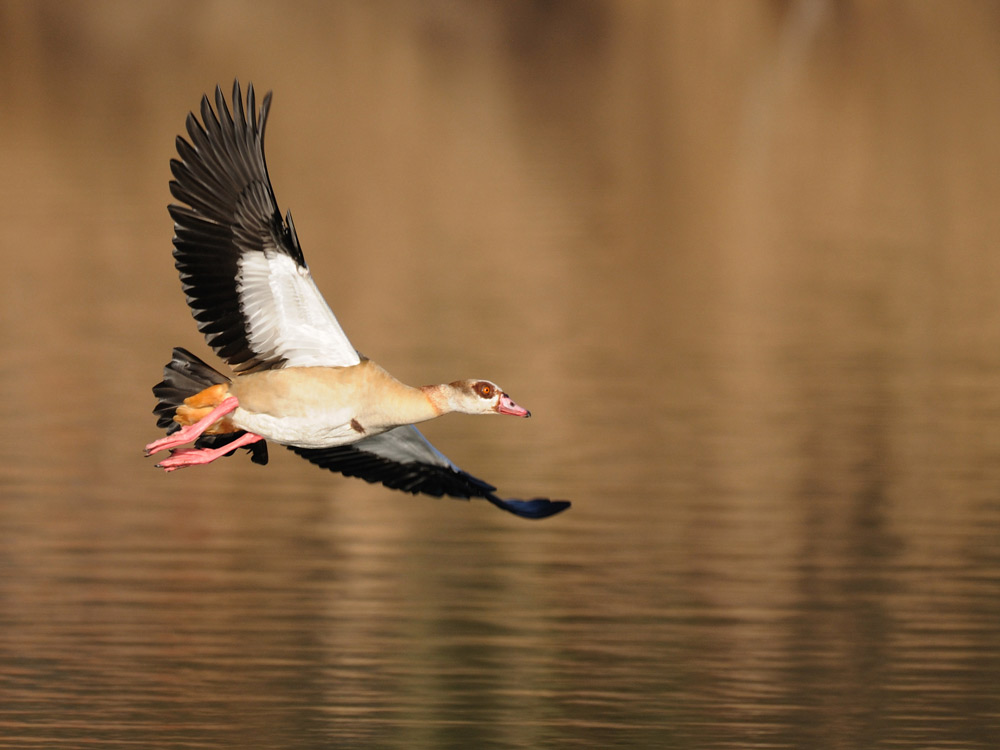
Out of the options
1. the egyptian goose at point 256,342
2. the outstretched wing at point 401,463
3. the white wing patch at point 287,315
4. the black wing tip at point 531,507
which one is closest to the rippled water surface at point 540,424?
the outstretched wing at point 401,463

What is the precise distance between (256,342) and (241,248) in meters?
0.72

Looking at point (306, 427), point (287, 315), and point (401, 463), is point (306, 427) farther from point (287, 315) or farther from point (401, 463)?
point (401, 463)

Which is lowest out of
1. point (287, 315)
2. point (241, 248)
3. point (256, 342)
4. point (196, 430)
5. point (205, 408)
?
point (196, 430)

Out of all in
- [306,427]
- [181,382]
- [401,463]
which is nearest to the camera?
[306,427]

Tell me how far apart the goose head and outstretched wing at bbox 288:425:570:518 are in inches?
19.8

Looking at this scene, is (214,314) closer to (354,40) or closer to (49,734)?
(49,734)

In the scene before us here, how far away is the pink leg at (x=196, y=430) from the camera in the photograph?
41.3ft

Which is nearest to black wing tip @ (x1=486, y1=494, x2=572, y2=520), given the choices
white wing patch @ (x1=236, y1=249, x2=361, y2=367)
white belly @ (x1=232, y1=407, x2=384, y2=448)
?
white belly @ (x1=232, y1=407, x2=384, y2=448)

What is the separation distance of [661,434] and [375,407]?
10807 mm

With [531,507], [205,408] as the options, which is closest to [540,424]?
[205,408]

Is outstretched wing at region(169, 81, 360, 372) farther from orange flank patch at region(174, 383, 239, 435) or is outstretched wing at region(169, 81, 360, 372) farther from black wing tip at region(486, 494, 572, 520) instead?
black wing tip at region(486, 494, 572, 520)

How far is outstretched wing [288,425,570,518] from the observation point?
13.3 m

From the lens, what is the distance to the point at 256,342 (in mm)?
12758

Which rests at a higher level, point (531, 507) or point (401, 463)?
point (401, 463)
